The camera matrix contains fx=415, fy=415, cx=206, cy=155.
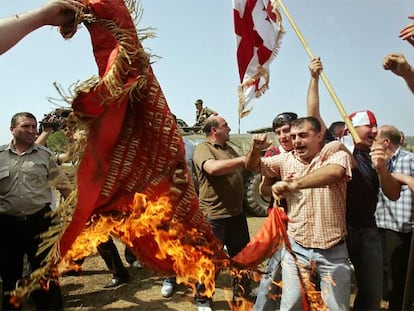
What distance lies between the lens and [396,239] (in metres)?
3.90

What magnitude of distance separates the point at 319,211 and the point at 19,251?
2.79 m

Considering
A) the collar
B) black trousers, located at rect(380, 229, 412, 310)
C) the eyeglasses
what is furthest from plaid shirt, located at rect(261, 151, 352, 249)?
the collar

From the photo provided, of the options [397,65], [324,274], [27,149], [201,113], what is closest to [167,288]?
[27,149]

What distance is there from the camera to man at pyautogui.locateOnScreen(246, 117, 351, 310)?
9.78ft

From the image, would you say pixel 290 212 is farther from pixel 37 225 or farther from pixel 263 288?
pixel 37 225

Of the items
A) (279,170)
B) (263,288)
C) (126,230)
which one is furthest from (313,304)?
(126,230)

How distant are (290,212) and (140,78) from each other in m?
1.62

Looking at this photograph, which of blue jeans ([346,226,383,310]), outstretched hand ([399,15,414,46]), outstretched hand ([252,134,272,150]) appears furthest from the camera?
blue jeans ([346,226,383,310])

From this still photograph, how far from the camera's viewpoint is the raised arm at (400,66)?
2830 mm

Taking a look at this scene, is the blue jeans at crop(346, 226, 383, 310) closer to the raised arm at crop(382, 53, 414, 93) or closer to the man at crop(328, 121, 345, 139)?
the raised arm at crop(382, 53, 414, 93)

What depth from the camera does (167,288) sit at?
4855mm

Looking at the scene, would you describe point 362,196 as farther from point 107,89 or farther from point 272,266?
point 107,89

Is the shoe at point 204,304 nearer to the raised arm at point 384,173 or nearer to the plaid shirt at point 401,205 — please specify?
the plaid shirt at point 401,205

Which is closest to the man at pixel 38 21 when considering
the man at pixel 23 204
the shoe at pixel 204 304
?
the man at pixel 23 204
